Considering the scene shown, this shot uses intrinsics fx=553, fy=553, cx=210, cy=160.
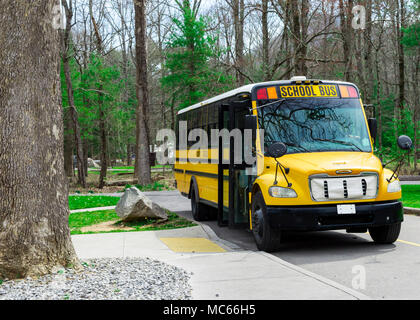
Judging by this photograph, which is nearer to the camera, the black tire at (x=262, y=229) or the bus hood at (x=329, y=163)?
the bus hood at (x=329, y=163)

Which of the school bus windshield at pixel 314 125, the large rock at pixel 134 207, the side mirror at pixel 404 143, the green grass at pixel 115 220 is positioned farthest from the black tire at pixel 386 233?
the large rock at pixel 134 207

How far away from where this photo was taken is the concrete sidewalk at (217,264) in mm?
6242

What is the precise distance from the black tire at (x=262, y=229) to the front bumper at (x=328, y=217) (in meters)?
0.18

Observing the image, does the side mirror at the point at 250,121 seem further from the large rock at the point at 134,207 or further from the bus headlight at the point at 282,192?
the large rock at the point at 134,207

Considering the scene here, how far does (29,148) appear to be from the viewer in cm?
694

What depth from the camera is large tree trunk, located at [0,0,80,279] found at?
6.88 m

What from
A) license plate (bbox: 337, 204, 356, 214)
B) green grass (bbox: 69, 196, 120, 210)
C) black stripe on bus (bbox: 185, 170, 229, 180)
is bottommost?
green grass (bbox: 69, 196, 120, 210)

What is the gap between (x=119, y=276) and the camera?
709cm

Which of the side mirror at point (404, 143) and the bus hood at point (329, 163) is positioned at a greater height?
the side mirror at point (404, 143)

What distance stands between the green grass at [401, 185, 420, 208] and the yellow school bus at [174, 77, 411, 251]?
6.65 m

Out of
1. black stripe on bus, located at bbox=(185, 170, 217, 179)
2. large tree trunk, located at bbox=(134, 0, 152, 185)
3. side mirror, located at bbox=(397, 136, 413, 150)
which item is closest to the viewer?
side mirror, located at bbox=(397, 136, 413, 150)

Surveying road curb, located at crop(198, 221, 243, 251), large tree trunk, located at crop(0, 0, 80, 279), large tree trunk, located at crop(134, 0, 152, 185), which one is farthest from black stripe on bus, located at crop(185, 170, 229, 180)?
large tree trunk, located at crop(134, 0, 152, 185)

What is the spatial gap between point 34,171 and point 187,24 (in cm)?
2831

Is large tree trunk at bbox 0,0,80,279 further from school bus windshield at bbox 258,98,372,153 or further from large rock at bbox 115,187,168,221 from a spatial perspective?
large rock at bbox 115,187,168,221
